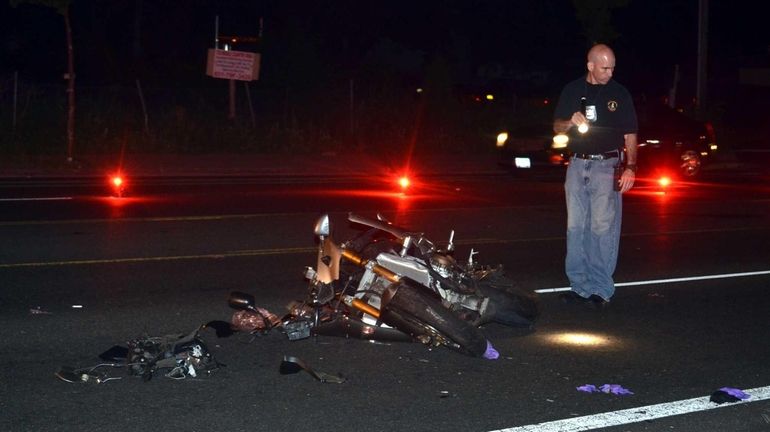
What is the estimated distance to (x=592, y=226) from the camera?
28.5ft

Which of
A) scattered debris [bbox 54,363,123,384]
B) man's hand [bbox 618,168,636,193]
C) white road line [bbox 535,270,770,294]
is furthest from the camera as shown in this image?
white road line [bbox 535,270,770,294]

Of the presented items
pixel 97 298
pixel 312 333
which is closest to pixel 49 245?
pixel 97 298

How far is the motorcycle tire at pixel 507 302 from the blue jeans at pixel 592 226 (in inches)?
40.1

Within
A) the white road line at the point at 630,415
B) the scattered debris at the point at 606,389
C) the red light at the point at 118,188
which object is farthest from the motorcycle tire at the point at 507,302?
the red light at the point at 118,188

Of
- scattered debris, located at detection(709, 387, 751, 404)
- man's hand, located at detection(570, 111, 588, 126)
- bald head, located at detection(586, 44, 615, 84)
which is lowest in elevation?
scattered debris, located at detection(709, 387, 751, 404)

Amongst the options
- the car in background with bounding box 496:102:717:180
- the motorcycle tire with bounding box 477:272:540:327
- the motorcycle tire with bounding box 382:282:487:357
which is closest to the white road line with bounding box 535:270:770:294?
the motorcycle tire with bounding box 477:272:540:327

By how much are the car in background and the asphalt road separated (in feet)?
21.5

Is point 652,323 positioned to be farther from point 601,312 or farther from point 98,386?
point 98,386

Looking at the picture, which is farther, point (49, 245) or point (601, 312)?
point (49, 245)

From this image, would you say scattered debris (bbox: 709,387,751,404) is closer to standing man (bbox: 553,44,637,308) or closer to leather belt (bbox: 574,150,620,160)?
standing man (bbox: 553,44,637,308)

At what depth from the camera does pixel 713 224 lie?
46.2 feet

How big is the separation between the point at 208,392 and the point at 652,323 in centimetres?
355

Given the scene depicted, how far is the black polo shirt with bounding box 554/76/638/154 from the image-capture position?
8539mm

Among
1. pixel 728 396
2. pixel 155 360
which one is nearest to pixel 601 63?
pixel 728 396
